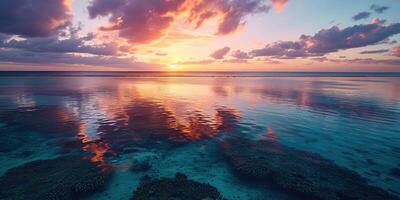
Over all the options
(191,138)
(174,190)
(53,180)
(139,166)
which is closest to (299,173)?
(174,190)

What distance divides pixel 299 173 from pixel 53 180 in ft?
64.7

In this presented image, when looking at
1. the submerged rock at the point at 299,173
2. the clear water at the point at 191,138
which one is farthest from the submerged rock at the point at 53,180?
the submerged rock at the point at 299,173

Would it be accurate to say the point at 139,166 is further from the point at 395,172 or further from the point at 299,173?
the point at 395,172

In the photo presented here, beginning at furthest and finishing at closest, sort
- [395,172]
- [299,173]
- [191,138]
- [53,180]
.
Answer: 1. [191,138]
2. [395,172]
3. [299,173]
4. [53,180]

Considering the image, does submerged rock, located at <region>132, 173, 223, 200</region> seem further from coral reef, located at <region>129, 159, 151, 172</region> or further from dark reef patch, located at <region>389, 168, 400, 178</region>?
dark reef patch, located at <region>389, 168, 400, 178</region>

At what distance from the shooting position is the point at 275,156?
2242 cm

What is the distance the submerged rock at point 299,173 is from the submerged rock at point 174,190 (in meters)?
4.38

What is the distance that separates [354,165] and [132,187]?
65.9 ft

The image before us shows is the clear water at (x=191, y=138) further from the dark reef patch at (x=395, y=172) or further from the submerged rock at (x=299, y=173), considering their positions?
the submerged rock at (x=299, y=173)

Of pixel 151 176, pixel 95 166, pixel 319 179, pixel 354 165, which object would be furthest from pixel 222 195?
pixel 354 165

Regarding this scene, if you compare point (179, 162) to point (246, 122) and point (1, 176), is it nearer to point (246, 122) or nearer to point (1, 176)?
point (1, 176)

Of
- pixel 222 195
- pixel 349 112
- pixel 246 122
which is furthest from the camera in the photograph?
pixel 349 112

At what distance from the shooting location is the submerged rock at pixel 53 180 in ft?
50.6

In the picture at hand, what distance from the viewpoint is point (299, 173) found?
1909cm
